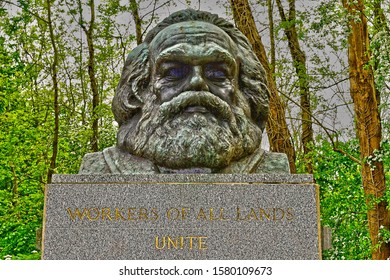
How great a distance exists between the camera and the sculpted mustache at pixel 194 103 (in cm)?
546

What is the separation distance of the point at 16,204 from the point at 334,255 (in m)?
9.22

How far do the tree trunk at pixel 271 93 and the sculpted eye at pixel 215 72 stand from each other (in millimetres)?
5764

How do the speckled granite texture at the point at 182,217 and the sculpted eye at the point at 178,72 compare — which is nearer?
the speckled granite texture at the point at 182,217

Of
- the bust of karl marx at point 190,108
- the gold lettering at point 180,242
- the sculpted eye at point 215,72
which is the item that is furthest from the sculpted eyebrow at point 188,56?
the gold lettering at point 180,242

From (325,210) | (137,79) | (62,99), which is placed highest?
(62,99)

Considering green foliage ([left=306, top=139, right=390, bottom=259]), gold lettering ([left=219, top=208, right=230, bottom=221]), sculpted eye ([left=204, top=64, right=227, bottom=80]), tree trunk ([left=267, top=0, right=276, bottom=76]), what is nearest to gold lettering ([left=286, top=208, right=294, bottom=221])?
gold lettering ([left=219, top=208, right=230, bottom=221])

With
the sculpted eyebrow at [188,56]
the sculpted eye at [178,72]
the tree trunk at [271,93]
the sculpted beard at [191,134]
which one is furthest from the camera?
the tree trunk at [271,93]

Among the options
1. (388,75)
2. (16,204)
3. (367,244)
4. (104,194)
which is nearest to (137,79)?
(104,194)

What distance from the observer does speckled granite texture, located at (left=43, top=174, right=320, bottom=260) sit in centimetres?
488

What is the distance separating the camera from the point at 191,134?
535cm

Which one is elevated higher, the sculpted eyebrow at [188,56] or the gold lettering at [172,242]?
the sculpted eyebrow at [188,56]

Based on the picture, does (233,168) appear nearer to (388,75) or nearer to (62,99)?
(388,75)

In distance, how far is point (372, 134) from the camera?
11336mm

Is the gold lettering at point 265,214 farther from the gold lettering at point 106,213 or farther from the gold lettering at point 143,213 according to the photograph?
the gold lettering at point 106,213
